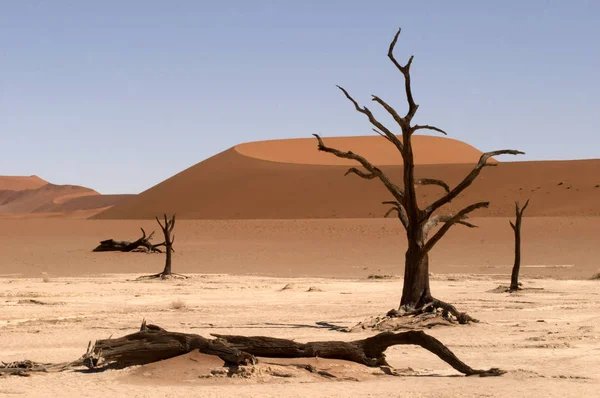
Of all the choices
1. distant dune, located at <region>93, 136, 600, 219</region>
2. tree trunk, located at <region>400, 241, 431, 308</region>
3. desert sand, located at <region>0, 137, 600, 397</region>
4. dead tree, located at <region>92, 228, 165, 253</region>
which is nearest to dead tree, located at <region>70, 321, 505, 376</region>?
desert sand, located at <region>0, 137, 600, 397</region>

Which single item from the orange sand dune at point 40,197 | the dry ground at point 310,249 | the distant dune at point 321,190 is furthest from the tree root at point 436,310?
the orange sand dune at point 40,197

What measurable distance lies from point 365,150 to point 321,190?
38.4 metres

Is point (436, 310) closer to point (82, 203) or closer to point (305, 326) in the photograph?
point (305, 326)

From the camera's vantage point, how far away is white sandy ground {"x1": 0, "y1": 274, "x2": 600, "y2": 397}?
9172mm

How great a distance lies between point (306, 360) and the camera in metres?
9.98

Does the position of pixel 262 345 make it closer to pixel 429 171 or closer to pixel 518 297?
pixel 518 297

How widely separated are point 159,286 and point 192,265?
1032 cm

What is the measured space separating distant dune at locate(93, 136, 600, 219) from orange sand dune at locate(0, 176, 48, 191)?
9369 centimetres

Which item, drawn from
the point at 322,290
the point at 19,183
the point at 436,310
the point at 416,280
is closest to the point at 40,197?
the point at 19,183

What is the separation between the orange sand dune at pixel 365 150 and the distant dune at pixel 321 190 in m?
4.48

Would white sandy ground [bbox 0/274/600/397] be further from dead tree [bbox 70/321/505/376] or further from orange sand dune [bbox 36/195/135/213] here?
orange sand dune [bbox 36/195/135/213]

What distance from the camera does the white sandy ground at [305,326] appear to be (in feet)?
30.1

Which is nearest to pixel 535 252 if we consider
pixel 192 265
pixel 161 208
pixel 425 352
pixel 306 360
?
pixel 192 265

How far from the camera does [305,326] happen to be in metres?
15.0
